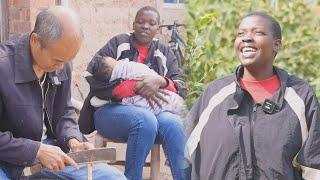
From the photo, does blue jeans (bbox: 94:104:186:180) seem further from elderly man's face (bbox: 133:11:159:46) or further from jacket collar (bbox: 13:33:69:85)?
jacket collar (bbox: 13:33:69:85)

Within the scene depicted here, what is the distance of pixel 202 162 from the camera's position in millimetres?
2857

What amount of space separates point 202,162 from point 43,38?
0.90 m

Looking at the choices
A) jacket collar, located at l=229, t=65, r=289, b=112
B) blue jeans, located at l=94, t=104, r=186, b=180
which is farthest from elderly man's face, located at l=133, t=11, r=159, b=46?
jacket collar, located at l=229, t=65, r=289, b=112

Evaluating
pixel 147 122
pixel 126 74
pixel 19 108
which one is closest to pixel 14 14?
pixel 126 74

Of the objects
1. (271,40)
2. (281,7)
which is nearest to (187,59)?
(281,7)

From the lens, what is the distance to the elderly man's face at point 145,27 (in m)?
4.42

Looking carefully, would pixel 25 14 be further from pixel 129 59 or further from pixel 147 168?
pixel 147 168

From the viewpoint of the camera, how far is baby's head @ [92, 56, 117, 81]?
4098mm

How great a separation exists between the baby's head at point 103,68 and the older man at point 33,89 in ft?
3.11

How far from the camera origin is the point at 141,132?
3.99 m

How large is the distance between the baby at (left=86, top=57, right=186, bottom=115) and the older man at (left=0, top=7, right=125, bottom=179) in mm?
948

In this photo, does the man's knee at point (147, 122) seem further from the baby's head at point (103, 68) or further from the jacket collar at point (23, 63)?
the jacket collar at point (23, 63)

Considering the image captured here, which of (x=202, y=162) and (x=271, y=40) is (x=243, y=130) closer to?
(x=202, y=162)

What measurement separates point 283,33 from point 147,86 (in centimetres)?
102
